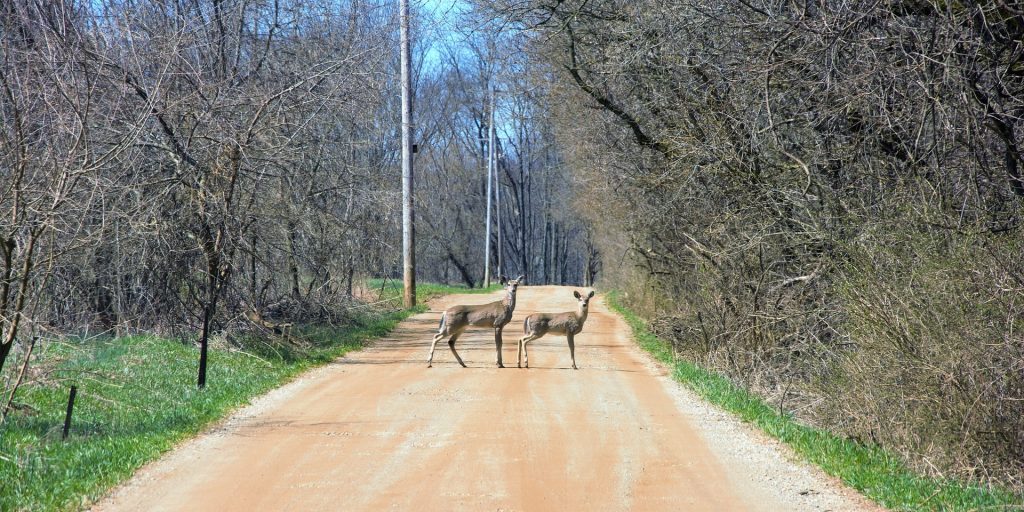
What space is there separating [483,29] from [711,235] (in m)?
4.95

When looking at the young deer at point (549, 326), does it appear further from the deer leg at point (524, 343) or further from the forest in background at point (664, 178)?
the forest in background at point (664, 178)

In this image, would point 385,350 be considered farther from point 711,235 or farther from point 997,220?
point 997,220

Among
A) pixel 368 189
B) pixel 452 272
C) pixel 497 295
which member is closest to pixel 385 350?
pixel 368 189

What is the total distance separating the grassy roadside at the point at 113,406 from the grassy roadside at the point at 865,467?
6.08 metres

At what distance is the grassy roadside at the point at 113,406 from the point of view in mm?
8391

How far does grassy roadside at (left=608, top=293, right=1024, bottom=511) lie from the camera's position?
788cm

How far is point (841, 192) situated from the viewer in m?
13.7

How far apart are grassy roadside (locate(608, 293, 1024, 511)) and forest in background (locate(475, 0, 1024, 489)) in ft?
0.95

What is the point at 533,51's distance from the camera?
2083 centimetres

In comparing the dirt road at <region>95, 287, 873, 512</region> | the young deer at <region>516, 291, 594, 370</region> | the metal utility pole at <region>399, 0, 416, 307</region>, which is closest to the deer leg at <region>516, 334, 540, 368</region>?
the young deer at <region>516, 291, 594, 370</region>

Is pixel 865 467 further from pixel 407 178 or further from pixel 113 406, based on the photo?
pixel 407 178

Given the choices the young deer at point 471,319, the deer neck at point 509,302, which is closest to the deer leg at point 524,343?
the young deer at point 471,319

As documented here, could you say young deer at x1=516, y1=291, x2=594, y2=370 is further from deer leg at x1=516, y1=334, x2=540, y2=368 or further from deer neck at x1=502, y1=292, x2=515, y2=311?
deer neck at x1=502, y1=292, x2=515, y2=311

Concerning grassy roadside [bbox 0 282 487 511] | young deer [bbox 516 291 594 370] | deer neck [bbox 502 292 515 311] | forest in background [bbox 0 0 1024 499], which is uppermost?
forest in background [bbox 0 0 1024 499]
